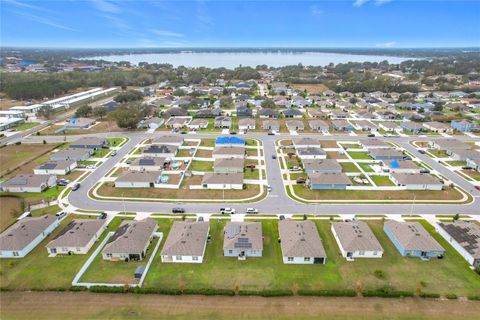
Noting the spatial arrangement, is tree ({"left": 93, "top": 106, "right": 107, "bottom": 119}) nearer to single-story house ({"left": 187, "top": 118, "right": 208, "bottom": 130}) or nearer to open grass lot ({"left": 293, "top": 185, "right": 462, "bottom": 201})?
single-story house ({"left": 187, "top": 118, "right": 208, "bottom": 130})

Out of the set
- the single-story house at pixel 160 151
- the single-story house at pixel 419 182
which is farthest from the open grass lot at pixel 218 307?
the single-story house at pixel 160 151

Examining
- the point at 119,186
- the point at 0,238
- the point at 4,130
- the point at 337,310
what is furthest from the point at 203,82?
the point at 337,310

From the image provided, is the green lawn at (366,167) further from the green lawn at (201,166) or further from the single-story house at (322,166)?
the green lawn at (201,166)

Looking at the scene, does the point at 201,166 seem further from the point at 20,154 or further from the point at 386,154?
the point at 20,154

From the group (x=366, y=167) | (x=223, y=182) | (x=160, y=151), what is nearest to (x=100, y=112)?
(x=160, y=151)

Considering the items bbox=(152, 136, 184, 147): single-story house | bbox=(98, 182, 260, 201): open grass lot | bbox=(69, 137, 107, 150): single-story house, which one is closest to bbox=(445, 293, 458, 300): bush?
bbox=(98, 182, 260, 201): open grass lot

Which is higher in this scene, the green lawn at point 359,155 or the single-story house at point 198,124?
the single-story house at point 198,124

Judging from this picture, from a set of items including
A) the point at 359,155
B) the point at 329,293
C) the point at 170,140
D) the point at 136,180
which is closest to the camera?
the point at 329,293
